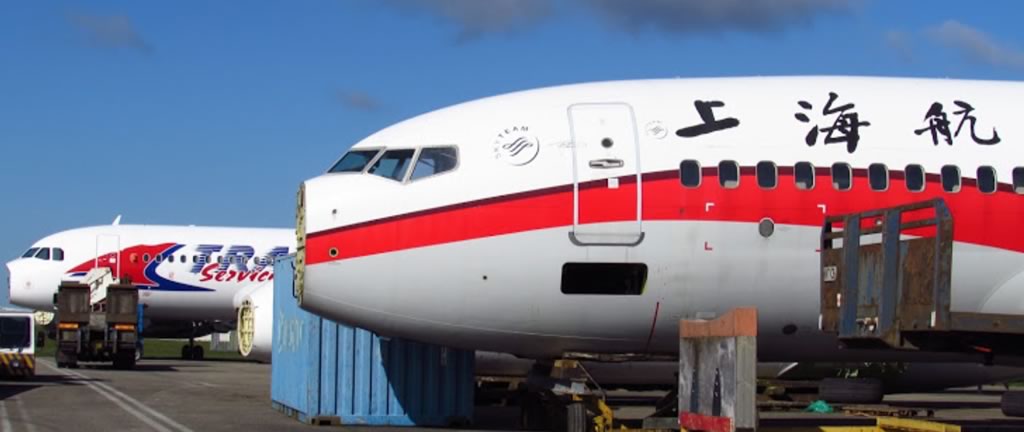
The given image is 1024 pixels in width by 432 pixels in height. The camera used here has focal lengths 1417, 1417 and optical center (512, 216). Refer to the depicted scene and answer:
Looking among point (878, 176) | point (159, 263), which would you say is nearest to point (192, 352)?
point (159, 263)

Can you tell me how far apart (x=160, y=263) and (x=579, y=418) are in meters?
35.3

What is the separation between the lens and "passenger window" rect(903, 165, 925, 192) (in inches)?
642

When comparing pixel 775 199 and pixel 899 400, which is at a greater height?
pixel 775 199

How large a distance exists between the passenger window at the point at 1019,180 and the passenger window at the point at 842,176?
2042 millimetres

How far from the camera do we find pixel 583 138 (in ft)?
53.2

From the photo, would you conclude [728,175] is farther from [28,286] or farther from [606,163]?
[28,286]

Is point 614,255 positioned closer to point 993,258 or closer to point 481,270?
point 481,270

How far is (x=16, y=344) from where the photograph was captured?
34.1m

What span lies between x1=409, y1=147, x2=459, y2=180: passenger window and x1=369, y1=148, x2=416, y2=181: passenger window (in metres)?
0.14

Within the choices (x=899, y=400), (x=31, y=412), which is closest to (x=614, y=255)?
(x=31, y=412)

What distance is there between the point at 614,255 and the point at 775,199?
6.43ft

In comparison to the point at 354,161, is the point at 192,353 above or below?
below

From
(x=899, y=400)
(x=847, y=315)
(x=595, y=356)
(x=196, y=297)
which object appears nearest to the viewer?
(x=847, y=315)

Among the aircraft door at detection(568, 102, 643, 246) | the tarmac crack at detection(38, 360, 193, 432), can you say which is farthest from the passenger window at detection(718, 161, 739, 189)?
the tarmac crack at detection(38, 360, 193, 432)
